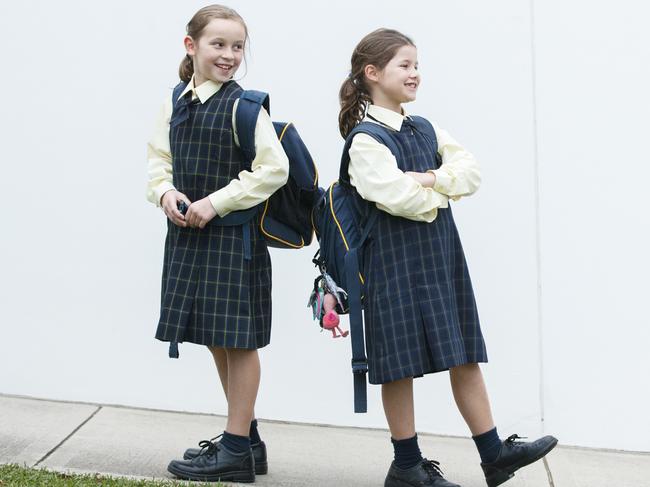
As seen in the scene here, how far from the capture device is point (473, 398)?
11.7ft

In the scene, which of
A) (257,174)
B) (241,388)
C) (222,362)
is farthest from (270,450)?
(257,174)

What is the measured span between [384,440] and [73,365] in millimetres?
1412

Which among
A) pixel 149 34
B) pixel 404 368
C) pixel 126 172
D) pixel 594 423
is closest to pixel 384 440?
pixel 594 423

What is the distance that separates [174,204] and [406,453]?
1078 mm

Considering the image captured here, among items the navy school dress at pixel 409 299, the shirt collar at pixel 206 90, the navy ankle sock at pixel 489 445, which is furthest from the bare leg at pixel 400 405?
the shirt collar at pixel 206 90

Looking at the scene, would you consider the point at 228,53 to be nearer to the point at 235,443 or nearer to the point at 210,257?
the point at 210,257

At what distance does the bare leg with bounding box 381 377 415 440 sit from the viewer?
3.57 meters

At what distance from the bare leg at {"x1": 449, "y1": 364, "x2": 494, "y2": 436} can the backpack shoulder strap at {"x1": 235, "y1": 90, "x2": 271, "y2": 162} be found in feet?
3.16

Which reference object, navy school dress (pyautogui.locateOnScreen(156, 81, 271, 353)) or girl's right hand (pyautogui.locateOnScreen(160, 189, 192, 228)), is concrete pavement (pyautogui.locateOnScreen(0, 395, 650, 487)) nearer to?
navy school dress (pyautogui.locateOnScreen(156, 81, 271, 353))

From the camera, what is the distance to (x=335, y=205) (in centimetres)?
360

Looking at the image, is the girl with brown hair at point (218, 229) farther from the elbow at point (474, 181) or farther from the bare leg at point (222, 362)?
the elbow at point (474, 181)

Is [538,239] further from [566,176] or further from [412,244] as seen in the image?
[412,244]

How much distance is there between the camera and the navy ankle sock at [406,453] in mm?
3594

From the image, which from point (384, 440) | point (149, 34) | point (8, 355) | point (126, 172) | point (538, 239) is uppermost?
point (149, 34)
